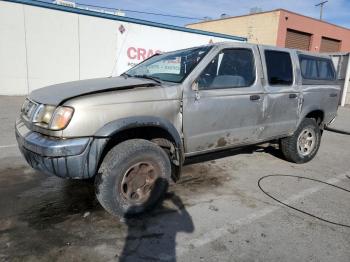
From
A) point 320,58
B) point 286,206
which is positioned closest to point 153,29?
point 320,58

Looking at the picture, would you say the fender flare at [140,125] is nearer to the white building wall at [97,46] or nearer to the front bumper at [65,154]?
the front bumper at [65,154]

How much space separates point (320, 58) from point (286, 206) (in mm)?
3067

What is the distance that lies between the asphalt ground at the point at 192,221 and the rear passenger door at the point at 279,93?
0.78 m

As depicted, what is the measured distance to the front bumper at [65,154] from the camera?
3.00 meters

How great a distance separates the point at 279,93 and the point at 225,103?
1.16m

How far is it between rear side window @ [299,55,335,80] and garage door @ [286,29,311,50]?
22228 mm

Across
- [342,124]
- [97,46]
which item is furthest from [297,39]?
[97,46]

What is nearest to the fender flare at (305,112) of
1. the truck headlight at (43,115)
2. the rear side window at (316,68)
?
the rear side window at (316,68)

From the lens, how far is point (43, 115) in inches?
126

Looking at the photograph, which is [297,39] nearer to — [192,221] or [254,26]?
[254,26]

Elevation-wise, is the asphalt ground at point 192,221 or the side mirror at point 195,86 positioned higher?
the side mirror at point 195,86

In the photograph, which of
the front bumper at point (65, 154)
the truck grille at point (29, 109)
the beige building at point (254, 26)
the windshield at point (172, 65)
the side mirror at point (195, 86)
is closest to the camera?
the front bumper at point (65, 154)

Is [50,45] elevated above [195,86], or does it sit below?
above

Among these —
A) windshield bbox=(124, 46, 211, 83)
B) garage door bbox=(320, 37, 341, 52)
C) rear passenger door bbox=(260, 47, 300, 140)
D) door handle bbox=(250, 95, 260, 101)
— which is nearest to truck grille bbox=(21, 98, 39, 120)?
windshield bbox=(124, 46, 211, 83)
